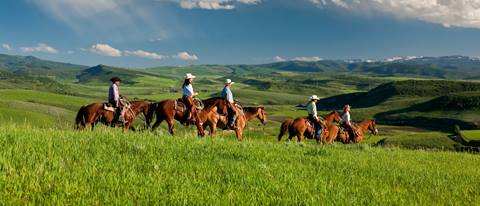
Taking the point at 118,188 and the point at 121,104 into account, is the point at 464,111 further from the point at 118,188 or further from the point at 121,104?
the point at 118,188

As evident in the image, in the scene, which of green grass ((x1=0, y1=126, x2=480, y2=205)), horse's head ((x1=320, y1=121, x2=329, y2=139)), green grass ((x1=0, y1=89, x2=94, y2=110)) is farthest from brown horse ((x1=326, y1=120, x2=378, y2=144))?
green grass ((x1=0, y1=89, x2=94, y2=110))

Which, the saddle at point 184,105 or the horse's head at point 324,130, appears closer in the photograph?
the saddle at point 184,105

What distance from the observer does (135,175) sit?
7.70 m

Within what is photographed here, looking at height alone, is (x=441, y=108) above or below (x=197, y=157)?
below

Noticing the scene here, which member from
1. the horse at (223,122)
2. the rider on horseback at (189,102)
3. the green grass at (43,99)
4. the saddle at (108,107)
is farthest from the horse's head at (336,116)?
the green grass at (43,99)

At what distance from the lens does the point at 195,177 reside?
8.45 meters

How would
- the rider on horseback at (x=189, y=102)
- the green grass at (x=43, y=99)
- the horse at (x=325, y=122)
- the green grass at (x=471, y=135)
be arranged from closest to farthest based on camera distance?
the rider on horseback at (x=189, y=102) → the horse at (x=325, y=122) → the green grass at (x=471, y=135) → the green grass at (x=43, y=99)

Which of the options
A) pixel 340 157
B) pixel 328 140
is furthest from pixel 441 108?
pixel 340 157

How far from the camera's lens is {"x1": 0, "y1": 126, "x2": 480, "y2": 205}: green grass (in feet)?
21.6

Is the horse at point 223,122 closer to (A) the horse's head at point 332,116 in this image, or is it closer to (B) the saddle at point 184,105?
(B) the saddle at point 184,105

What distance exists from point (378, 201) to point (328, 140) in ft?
72.2

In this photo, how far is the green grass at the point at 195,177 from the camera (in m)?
6.58

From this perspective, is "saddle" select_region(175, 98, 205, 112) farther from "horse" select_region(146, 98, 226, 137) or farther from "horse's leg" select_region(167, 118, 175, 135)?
"horse's leg" select_region(167, 118, 175, 135)

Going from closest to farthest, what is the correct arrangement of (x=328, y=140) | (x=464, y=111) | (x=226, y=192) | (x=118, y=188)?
(x=118, y=188)
(x=226, y=192)
(x=328, y=140)
(x=464, y=111)
